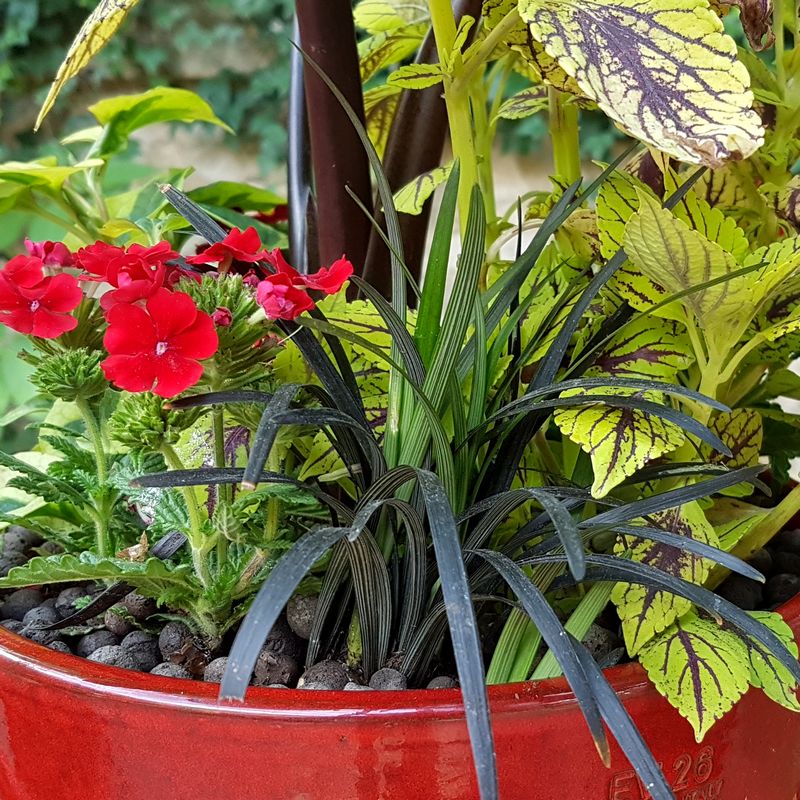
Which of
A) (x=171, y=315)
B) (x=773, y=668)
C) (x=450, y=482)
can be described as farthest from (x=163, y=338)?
(x=773, y=668)

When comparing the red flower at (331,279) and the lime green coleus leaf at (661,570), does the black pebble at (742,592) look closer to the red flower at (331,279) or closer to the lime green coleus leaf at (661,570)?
the lime green coleus leaf at (661,570)

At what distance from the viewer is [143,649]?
1.33 ft

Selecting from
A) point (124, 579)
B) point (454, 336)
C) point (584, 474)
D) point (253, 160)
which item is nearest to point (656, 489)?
point (584, 474)

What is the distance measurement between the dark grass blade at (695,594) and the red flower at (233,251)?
16 cm

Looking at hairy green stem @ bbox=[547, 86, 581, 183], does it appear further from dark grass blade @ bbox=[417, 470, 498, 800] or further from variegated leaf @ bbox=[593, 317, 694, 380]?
dark grass blade @ bbox=[417, 470, 498, 800]

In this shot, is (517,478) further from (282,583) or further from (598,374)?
(282,583)

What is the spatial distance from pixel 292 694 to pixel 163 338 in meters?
0.13

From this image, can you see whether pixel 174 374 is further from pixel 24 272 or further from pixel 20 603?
pixel 20 603

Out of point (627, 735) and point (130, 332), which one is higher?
point (130, 332)

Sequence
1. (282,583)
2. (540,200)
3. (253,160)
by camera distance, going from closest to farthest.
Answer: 1. (282,583)
2. (540,200)
3. (253,160)

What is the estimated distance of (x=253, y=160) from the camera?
7.45ft

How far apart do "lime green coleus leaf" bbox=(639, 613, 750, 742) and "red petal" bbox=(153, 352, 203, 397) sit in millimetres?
193

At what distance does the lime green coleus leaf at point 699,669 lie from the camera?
13.0 inches

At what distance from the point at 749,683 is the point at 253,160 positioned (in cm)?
209
